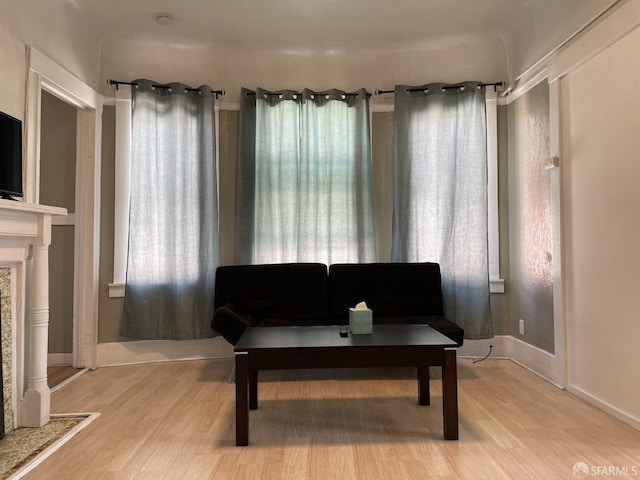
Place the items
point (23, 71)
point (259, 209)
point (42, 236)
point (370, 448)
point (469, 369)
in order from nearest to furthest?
point (370, 448), point (42, 236), point (23, 71), point (469, 369), point (259, 209)

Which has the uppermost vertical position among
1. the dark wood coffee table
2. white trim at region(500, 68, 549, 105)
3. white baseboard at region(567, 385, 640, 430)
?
white trim at region(500, 68, 549, 105)

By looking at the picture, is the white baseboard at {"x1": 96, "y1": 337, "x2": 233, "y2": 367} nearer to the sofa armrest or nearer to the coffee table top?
the sofa armrest

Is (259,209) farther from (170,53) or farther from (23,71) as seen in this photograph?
(23,71)

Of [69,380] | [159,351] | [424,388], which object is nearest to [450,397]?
[424,388]

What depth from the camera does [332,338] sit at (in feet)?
8.45

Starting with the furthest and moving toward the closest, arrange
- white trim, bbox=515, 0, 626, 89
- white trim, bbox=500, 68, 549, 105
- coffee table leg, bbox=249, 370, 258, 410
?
white trim, bbox=500, 68, 549, 105
coffee table leg, bbox=249, 370, 258, 410
white trim, bbox=515, 0, 626, 89

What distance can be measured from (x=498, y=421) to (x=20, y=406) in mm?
2801

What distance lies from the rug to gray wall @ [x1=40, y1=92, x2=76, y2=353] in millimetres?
1550

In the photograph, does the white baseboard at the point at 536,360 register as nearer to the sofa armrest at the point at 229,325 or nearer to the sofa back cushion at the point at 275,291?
the sofa back cushion at the point at 275,291

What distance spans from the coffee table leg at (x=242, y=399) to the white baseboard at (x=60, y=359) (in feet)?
8.09

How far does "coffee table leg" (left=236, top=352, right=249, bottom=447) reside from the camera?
2.28 m

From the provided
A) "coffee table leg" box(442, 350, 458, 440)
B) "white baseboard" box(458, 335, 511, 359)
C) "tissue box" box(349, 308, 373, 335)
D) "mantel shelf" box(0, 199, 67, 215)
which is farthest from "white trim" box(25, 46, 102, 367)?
"white baseboard" box(458, 335, 511, 359)

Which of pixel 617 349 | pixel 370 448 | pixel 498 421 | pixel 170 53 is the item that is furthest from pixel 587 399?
pixel 170 53

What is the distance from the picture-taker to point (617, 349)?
2.63 metres
